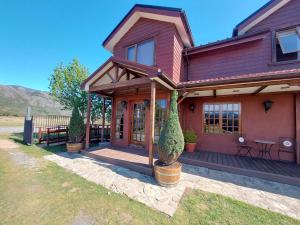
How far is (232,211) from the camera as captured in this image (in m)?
2.77

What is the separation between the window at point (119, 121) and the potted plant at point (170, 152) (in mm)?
4397

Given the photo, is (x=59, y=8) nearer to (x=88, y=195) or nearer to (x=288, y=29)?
(x=88, y=195)

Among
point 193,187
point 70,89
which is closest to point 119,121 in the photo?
point 193,187

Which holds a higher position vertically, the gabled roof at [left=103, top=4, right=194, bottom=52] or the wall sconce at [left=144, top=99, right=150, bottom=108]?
the gabled roof at [left=103, top=4, right=194, bottom=52]

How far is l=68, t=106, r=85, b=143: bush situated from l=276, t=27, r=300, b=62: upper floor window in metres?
9.45

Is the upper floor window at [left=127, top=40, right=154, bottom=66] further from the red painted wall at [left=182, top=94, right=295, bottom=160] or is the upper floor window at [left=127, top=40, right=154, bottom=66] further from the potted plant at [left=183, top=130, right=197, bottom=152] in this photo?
the potted plant at [left=183, top=130, right=197, bottom=152]

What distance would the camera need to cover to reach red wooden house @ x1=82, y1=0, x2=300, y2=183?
566 centimetres

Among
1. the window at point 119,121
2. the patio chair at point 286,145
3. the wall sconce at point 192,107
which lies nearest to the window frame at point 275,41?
the patio chair at point 286,145

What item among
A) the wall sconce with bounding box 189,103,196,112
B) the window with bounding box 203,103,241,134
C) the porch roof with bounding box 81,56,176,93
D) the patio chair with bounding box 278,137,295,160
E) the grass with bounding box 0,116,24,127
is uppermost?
the porch roof with bounding box 81,56,176,93

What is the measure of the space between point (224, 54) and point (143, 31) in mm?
4304

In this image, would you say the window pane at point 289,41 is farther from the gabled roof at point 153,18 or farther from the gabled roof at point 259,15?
the gabled roof at point 153,18

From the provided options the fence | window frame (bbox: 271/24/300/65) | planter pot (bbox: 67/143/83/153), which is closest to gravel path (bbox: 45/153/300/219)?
planter pot (bbox: 67/143/83/153)

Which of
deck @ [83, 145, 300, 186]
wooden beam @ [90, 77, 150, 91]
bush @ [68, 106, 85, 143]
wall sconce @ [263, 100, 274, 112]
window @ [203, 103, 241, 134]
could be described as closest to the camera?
deck @ [83, 145, 300, 186]

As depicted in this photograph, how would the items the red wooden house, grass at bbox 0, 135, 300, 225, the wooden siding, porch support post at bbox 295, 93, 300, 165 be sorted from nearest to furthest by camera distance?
grass at bbox 0, 135, 300, 225 < porch support post at bbox 295, 93, 300, 165 < the red wooden house < the wooden siding
